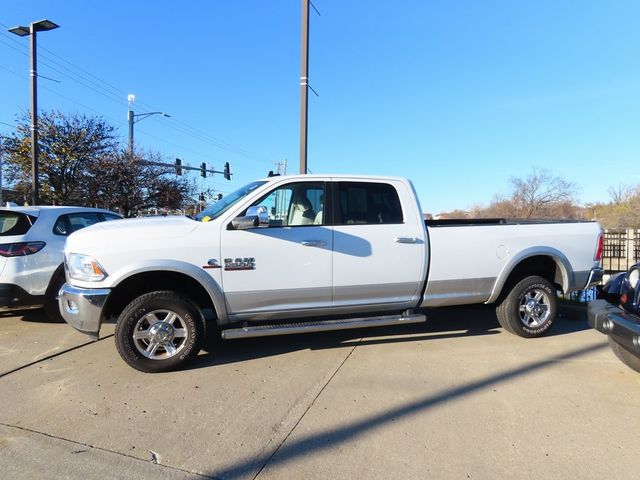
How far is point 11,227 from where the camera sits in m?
5.58

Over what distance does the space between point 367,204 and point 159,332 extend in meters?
2.56

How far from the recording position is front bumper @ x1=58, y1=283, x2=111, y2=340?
4082 millimetres

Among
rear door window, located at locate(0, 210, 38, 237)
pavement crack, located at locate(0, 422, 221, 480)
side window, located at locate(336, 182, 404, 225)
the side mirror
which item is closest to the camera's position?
pavement crack, located at locate(0, 422, 221, 480)

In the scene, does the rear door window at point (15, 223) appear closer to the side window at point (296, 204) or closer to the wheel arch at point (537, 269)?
the side window at point (296, 204)

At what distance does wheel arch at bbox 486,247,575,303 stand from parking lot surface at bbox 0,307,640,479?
71cm

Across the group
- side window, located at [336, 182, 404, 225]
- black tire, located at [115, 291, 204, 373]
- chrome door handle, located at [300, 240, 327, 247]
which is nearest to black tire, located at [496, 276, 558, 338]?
side window, located at [336, 182, 404, 225]

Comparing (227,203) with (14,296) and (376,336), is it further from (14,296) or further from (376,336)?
(14,296)

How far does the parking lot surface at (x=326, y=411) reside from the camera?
2.81 metres

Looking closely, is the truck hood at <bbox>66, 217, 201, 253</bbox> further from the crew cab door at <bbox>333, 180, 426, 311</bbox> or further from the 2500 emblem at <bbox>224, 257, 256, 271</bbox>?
the crew cab door at <bbox>333, 180, 426, 311</bbox>

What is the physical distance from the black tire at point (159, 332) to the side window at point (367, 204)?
6.04ft

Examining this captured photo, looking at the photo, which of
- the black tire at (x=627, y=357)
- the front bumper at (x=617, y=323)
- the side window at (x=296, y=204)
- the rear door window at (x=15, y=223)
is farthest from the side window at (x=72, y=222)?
the black tire at (x=627, y=357)

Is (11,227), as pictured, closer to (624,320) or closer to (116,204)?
(624,320)

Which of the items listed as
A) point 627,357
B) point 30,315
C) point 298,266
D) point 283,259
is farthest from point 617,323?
point 30,315

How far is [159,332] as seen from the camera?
4.25m
